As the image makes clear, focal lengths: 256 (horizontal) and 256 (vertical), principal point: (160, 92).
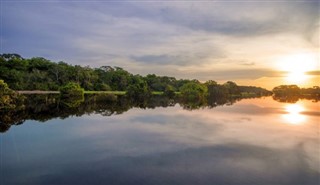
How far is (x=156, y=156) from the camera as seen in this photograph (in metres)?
9.30

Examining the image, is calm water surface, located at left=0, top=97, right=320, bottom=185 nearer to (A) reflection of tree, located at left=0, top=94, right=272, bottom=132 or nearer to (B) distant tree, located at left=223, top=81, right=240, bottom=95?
(A) reflection of tree, located at left=0, top=94, right=272, bottom=132

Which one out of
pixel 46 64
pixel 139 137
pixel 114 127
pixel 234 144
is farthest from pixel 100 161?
pixel 46 64

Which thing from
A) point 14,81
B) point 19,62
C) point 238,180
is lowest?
point 238,180

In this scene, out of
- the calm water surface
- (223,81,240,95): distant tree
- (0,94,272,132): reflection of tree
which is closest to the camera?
the calm water surface

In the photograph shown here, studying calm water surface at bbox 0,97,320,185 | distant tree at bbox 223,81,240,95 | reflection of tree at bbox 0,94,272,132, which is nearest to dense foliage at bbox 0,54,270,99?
distant tree at bbox 223,81,240,95

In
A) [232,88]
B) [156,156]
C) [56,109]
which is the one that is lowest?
[156,156]

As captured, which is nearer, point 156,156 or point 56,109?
point 156,156

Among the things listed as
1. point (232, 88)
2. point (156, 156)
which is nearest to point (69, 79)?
point (232, 88)

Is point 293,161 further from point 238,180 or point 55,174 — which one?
point 55,174

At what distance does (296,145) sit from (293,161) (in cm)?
278

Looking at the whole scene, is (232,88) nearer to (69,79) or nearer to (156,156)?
(69,79)

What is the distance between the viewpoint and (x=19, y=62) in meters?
53.7

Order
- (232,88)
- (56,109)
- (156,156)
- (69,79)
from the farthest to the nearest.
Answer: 1. (232,88)
2. (69,79)
3. (56,109)
4. (156,156)

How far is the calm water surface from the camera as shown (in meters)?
7.15
